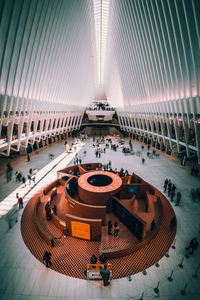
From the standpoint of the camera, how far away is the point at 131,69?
81.1ft

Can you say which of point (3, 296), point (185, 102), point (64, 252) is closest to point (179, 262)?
point (64, 252)

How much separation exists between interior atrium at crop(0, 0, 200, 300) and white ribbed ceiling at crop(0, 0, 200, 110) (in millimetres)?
95

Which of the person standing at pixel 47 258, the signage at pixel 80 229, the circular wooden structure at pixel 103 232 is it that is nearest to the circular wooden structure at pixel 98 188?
the circular wooden structure at pixel 103 232

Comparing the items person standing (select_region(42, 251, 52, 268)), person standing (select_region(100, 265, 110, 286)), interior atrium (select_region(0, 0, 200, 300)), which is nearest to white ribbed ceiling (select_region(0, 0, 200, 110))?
interior atrium (select_region(0, 0, 200, 300))

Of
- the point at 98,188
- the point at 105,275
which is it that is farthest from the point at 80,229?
the point at 98,188

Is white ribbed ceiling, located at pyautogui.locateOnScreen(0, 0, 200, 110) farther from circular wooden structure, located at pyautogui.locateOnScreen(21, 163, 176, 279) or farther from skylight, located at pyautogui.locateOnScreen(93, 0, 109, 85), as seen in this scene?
circular wooden structure, located at pyautogui.locateOnScreen(21, 163, 176, 279)

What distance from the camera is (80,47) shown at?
85.5 feet

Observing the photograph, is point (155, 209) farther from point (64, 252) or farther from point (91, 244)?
point (64, 252)

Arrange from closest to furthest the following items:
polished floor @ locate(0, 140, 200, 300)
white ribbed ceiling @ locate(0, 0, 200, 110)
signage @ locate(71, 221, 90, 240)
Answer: polished floor @ locate(0, 140, 200, 300), signage @ locate(71, 221, 90, 240), white ribbed ceiling @ locate(0, 0, 200, 110)

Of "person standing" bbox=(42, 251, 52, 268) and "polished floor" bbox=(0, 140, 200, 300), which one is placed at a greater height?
"person standing" bbox=(42, 251, 52, 268)

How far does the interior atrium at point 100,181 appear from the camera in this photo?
665cm

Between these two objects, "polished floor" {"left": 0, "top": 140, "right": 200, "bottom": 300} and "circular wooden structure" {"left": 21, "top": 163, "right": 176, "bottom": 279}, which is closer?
"polished floor" {"left": 0, "top": 140, "right": 200, "bottom": 300}

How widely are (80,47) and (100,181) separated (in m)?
24.5

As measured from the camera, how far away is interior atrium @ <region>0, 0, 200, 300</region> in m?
6.65
